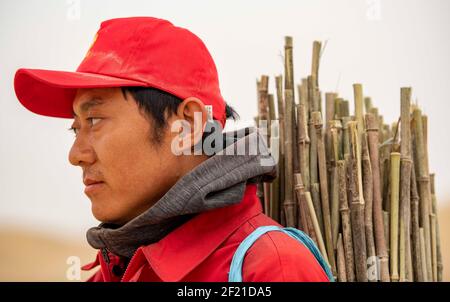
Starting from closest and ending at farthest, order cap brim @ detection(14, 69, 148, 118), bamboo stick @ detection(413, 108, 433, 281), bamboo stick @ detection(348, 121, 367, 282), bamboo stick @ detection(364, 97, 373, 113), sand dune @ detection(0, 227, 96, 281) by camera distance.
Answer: cap brim @ detection(14, 69, 148, 118) < bamboo stick @ detection(348, 121, 367, 282) < bamboo stick @ detection(413, 108, 433, 281) < bamboo stick @ detection(364, 97, 373, 113) < sand dune @ detection(0, 227, 96, 281)

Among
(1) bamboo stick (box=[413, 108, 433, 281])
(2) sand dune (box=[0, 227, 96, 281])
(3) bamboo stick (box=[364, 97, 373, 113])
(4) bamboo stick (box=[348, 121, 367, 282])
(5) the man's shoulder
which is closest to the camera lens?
(5) the man's shoulder

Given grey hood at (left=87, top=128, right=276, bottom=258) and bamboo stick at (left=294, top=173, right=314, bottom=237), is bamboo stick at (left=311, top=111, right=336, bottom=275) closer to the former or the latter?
bamboo stick at (left=294, top=173, right=314, bottom=237)

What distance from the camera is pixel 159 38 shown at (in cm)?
129

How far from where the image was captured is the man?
3.86 feet

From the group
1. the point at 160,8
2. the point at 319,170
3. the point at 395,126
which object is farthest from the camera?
the point at 160,8

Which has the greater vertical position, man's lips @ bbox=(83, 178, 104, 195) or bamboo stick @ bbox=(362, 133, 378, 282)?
man's lips @ bbox=(83, 178, 104, 195)

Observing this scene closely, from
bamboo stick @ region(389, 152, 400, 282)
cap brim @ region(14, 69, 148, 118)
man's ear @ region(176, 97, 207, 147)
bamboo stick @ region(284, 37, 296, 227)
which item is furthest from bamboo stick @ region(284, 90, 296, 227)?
cap brim @ region(14, 69, 148, 118)

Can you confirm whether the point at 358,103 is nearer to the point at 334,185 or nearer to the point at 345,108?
the point at 345,108

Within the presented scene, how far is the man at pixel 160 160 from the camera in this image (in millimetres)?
1178
